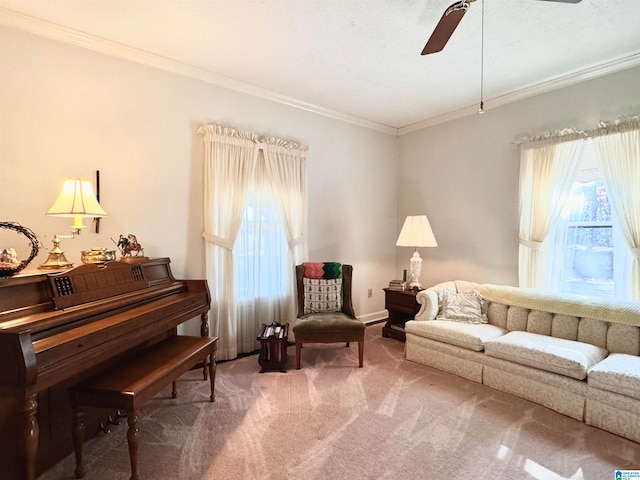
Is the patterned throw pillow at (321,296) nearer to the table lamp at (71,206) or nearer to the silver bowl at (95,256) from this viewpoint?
the silver bowl at (95,256)

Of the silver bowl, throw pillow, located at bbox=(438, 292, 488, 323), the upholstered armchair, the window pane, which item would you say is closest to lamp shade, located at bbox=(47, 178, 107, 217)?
the silver bowl

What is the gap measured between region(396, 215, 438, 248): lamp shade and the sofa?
57cm

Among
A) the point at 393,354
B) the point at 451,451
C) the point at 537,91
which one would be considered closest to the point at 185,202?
the point at 393,354

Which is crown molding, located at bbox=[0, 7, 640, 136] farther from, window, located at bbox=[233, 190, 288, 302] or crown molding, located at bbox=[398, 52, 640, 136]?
window, located at bbox=[233, 190, 288, 302]

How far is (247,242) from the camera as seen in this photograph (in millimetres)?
3381

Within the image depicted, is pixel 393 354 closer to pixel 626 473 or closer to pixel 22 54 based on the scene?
pixel 626 473

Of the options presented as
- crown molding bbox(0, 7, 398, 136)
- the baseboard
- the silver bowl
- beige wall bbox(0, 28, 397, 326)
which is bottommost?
the baseboard

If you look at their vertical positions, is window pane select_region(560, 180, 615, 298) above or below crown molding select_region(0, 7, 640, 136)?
below

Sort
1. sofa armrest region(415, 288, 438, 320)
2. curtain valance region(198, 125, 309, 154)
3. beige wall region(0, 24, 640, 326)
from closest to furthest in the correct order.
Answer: beige wall region(0, 24, 640, 326)
curtain valance region(198, 125, 309, 154)
sofa armrest region(415, 288, 438, 320)

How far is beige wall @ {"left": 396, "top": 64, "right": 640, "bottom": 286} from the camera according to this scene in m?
3.04

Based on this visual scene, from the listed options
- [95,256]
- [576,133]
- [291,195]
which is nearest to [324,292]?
[291,195]

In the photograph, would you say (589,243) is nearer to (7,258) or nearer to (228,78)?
(228,78)

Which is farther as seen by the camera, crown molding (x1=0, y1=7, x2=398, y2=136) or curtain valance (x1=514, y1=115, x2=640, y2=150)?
curtain valance (x1=514, y1=115, x2=640, y2=150)

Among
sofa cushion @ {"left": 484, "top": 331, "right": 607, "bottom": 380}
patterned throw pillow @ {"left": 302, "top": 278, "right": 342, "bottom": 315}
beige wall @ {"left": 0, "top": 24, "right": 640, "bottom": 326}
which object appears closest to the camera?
sofa cushion @ {"left": 484, "top": 331, "right": 607, "bottom": 380}
